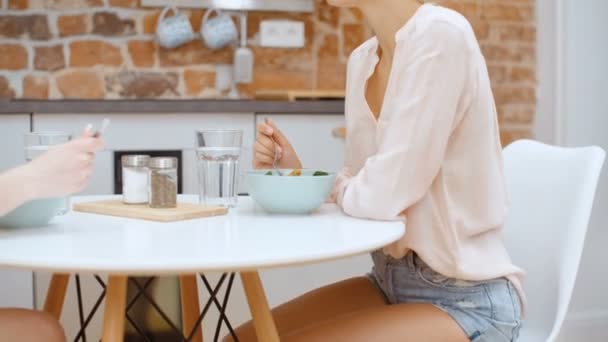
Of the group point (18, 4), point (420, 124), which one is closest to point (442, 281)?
point (420, 124)

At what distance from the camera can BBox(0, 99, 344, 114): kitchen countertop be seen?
2836mm

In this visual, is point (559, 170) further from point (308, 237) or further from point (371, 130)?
point (308, 237)

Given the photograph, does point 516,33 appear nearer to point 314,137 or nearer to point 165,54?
point 314,137

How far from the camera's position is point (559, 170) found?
170 centimetres

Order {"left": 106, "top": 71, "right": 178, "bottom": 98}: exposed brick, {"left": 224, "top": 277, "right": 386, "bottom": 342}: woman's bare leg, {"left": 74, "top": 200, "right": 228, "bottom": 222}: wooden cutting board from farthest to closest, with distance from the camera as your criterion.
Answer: {"left": 106, "top": 71, "right": 178, "bottom": 98}: exposed brick < {"left": 224, "top": 277, "right": 386, "bottom": 342}: woman's bare leg < {"left": 74, "top": 200, "right": 228, "bottom": 222}: wooden cutting board

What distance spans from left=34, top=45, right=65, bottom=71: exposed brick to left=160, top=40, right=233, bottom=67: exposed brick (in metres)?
0.43

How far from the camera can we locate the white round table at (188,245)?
104cm

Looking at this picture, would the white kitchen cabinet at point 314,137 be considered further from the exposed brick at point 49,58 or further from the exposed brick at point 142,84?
the exposed brick at point 49,58

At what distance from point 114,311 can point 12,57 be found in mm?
2564

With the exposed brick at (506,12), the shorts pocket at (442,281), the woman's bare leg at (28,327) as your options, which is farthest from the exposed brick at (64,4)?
the shorts pocket at (442,281)

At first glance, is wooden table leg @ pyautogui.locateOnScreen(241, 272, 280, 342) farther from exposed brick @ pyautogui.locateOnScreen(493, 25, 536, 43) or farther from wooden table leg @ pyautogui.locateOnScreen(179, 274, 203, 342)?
exposed brick @ pyautogui.locateOnScreen(493, 25, 536, 43)

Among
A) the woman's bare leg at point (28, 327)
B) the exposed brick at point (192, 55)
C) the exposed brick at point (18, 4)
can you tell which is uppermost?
the exposed brick at point (18, 4)

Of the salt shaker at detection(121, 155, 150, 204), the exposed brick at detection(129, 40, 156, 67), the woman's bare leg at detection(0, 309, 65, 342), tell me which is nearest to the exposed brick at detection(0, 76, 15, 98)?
the exposed brick at detection(129, 40, 156, 67)

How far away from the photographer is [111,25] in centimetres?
356
